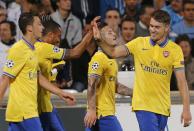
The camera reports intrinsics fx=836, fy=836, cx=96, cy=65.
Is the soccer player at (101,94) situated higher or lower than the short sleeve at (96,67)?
lower

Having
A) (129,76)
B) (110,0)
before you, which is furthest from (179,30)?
(129,76)

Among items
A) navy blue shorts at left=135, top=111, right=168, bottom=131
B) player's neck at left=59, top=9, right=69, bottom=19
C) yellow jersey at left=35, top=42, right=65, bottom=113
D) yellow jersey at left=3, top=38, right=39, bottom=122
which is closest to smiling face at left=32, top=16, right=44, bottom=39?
yellow jersey at left=3, top=38, right=39, bottom=122

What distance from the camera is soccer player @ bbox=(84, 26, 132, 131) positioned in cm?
898

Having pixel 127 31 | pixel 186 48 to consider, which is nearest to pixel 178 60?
pixel 186 48

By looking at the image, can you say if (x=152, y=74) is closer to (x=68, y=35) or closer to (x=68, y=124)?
(x=68, y=124)

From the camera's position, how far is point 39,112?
955 centimetres

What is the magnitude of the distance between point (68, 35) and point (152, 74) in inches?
169

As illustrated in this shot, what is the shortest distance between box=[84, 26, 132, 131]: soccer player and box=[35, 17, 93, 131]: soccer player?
0.48m

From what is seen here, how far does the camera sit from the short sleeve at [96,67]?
29.5 feet

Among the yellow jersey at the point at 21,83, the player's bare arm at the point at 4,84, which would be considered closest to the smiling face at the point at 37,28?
the yellow jersey at the point at 21,83

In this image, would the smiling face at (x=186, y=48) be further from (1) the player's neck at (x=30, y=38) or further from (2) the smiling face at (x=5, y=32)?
(1) the player's neck at (x=30, y=38)

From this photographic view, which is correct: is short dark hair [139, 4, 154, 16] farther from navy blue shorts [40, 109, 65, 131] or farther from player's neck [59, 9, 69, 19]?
navy blue shorts [40, 109, 65, 131]

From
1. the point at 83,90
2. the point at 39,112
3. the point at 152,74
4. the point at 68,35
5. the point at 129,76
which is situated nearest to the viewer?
the point at 152,74

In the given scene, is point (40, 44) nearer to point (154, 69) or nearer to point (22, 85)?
point (22, 85)
